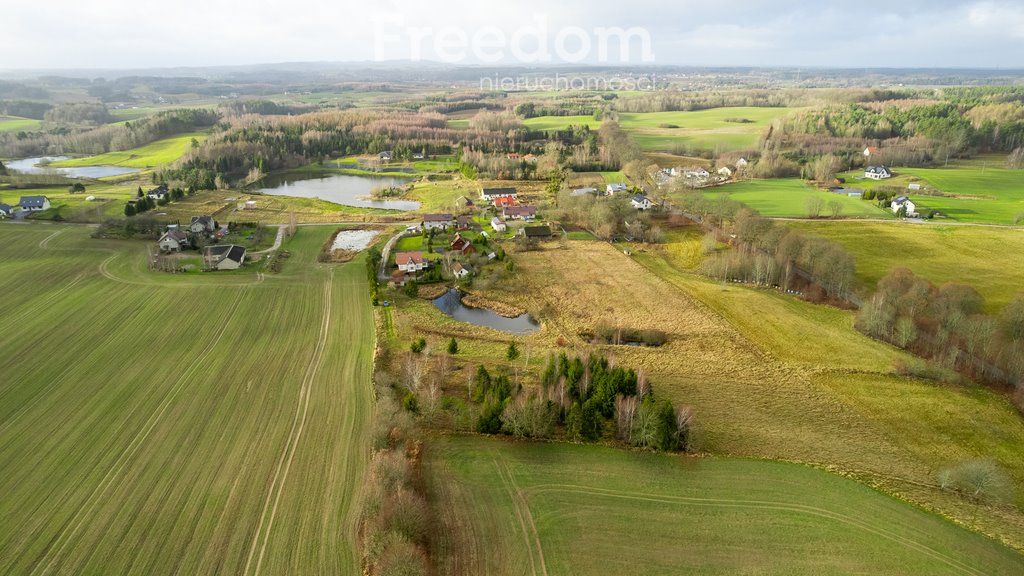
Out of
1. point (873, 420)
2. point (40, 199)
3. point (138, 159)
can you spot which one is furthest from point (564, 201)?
point (138, 159)

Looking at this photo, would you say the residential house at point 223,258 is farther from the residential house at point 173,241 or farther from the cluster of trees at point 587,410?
the cluster of trees at point 587,410

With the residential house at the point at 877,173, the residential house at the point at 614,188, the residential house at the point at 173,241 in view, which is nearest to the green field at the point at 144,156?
the residential house at the point at 173,241

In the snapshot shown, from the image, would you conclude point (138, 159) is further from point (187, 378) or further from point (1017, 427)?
point (1017, 427)

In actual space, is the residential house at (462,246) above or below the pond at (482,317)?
above

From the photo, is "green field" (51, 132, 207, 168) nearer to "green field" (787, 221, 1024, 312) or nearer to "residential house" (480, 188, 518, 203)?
"residential house" (480, 188, 518, 203)

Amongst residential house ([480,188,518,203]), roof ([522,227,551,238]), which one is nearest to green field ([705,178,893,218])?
residential house ([480,188,518,203])

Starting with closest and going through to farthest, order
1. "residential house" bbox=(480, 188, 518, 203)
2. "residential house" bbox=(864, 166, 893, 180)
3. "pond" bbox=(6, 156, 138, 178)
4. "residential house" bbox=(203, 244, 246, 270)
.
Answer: "residential house" bbox=(203, 244, 246, 270) → "residential house" bbox=(480, 188, 518, 203) → "residential house" bbox=(864, 166, 893, 180) → "pond" bbox=(6, 156, 138, 178)
